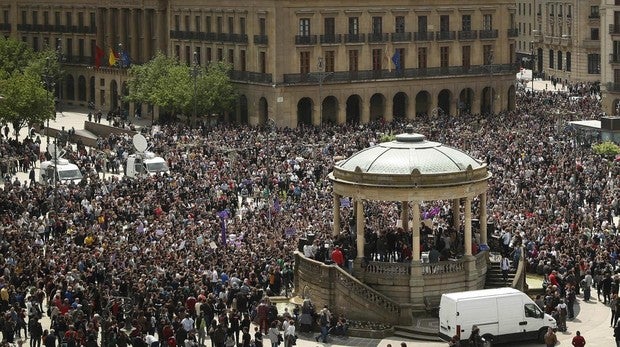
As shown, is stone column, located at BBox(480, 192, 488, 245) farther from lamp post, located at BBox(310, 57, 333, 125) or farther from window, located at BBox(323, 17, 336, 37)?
window, located at BBox(323, 17, 336, 37)

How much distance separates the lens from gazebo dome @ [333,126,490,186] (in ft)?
159

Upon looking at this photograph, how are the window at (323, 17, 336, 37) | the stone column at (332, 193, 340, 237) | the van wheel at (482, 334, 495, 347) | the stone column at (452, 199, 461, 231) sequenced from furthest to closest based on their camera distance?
1. the window at (323, 17, 336, 37)
2. the stone column at (452, 199, 461, 231)
3. the stone column at (332, 193, 340, 237)
4. the van wheel at (482, 334, 495, 347)

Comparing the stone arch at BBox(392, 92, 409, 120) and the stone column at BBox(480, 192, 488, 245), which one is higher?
the stone column at BBox(480, 192, 488, 245)

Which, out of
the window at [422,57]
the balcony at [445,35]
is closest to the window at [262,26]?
the window at [422,57]

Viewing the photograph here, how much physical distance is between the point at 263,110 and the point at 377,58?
8.58 meters

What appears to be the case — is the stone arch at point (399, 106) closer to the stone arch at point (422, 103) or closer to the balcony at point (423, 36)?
the stone arch at point (422, 103)

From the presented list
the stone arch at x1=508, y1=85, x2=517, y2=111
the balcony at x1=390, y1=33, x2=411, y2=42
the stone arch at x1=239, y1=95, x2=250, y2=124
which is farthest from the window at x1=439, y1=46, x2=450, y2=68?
the stone arch at x1=239, y1=95, x2=250, y2=124

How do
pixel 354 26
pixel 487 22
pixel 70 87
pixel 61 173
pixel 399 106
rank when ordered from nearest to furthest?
pixel 61 173 → pixel 354 26 → pixel 399 106 → pixel 487 22 → pixel 70 87

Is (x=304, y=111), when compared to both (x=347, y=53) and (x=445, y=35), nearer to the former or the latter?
(x=347, y=53)

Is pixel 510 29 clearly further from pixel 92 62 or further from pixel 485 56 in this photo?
pixel 92 62

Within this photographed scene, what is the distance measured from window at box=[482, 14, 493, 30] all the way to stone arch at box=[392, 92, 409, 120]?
7894mm

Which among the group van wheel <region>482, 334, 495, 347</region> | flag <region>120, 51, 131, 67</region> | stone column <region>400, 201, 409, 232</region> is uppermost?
flag <region>120, 51, 131, 67</region>

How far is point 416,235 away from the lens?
159 feet

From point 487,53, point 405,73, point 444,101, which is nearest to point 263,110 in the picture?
point 405,73
